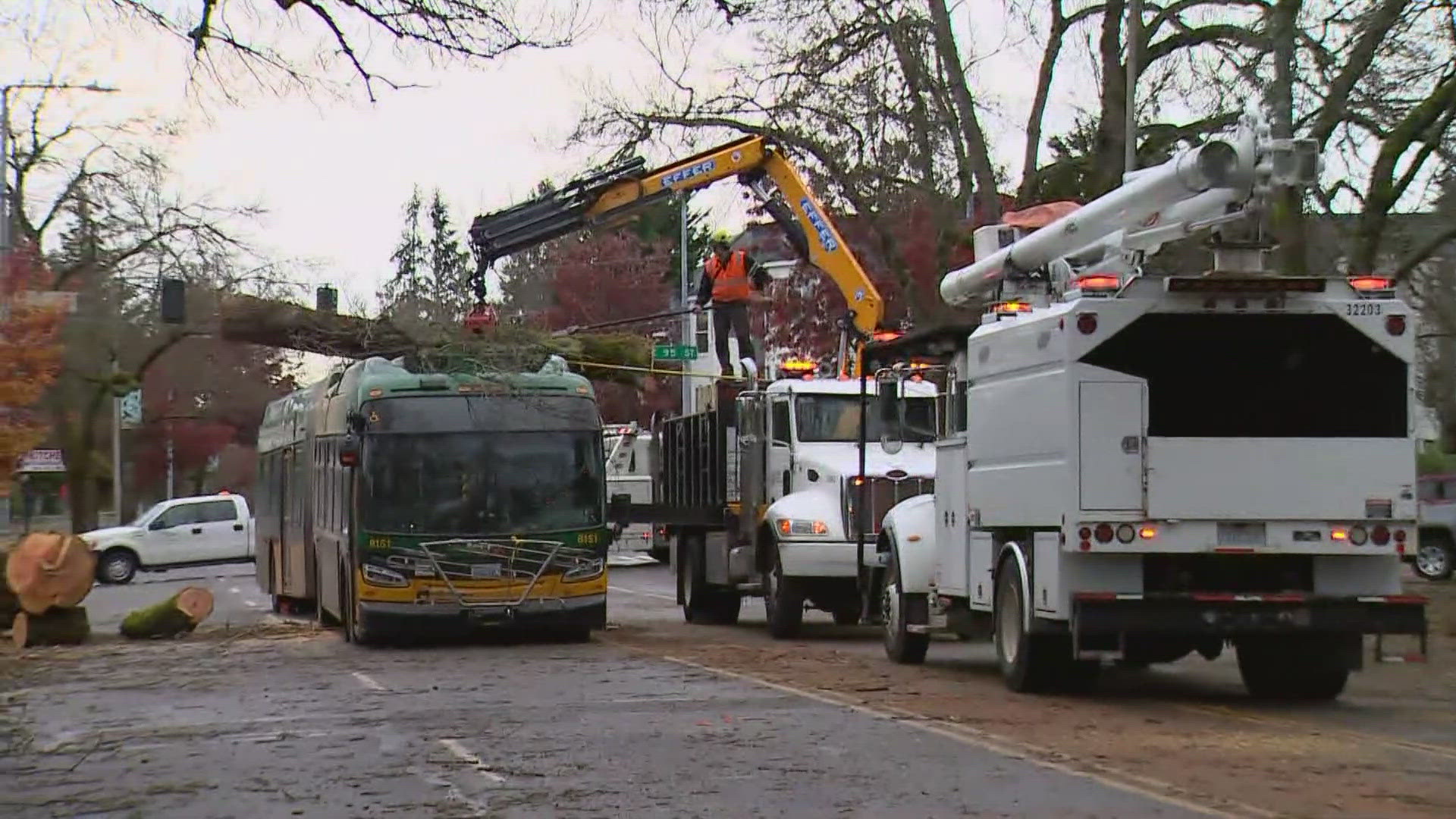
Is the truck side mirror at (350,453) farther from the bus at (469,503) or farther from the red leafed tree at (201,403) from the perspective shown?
the red leafed tree at (201,403)

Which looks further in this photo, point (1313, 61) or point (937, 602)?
point (1313, 61)

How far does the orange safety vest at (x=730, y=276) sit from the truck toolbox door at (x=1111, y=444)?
1059cm

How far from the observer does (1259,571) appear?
13.6 m

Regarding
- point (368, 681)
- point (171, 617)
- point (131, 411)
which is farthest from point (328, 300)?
point (131, 411)

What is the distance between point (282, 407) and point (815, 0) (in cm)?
930

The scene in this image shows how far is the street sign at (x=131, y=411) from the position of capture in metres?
54.6

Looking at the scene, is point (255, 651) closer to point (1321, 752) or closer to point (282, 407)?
point (282, 407)

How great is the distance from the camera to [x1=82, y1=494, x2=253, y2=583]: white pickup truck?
43.2 m

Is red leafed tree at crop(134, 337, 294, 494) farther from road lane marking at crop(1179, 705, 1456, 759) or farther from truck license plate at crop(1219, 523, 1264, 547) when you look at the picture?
truck license plate at crop(1219, 523, 1264, 547)

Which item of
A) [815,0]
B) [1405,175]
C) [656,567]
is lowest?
[656,567]

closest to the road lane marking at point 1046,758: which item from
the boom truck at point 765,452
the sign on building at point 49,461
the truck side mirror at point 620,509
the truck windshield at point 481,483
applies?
the boom truck at point 765,452

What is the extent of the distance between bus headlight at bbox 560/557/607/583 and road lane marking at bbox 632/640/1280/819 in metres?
5.39

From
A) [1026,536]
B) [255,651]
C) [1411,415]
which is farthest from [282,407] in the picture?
[1411,415]

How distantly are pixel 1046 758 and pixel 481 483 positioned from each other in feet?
34.5
